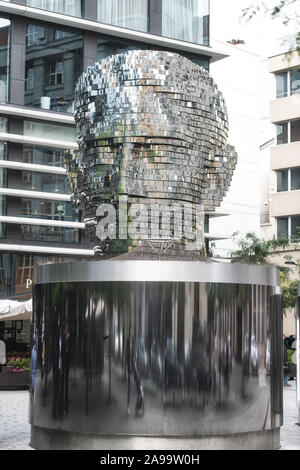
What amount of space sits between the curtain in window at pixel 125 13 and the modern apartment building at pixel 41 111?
51 millimetres

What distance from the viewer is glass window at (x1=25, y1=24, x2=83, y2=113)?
136 ft

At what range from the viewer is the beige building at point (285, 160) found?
2063 inches

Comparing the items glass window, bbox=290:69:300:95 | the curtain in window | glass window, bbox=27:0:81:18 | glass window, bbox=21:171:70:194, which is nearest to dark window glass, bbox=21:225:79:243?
glass window, bbox=21:171:70:194

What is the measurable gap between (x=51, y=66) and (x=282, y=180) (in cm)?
1839

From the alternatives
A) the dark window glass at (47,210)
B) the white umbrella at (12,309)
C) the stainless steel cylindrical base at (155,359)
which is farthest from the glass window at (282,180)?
the stainless steel cylindrical base at (155,359)

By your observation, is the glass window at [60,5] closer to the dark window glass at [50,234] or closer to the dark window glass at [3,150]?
the dark window glass at [3,150]

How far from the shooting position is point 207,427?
1188 centimetres

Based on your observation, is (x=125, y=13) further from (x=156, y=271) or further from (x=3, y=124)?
(x=156, y=271)

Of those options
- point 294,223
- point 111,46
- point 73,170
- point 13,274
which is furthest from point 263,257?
point 73,170

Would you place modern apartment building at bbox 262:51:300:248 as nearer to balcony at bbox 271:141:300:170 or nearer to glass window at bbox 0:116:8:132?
balcony at bbox 271:141:300:170

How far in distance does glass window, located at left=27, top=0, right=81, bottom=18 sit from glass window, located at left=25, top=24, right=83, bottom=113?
89cm

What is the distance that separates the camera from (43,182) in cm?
4200

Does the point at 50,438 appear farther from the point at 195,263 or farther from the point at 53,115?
the point at 53,115

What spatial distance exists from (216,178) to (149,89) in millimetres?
2023
